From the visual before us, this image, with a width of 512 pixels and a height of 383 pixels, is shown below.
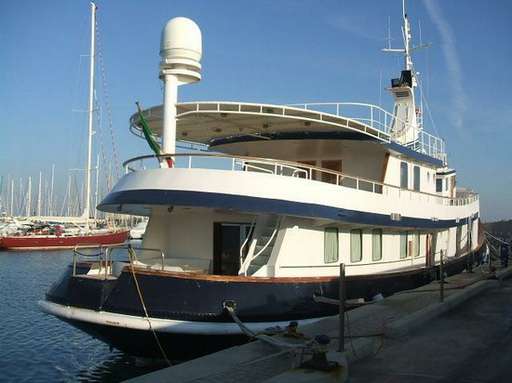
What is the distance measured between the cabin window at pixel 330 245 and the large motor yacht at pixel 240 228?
41 millimetres

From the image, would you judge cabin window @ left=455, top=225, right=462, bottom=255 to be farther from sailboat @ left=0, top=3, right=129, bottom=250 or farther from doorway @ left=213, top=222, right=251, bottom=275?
sailboat @ left=0, top=3, right=129, bottom=250

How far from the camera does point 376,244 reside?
14.0 m

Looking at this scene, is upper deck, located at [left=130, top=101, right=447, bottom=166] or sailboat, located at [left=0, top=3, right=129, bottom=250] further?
sailboat, located at [left=0, top=3, right=129, bottom=250]

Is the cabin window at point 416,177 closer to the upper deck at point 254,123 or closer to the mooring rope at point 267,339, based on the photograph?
the upper deck at point 254,123

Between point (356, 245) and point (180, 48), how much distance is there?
613 cm

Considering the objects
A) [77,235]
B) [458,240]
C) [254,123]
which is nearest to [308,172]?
[254,123]

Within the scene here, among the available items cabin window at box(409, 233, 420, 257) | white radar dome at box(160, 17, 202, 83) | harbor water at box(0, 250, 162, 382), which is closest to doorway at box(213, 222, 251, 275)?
harbor water at box(0, 250, 162, 382)

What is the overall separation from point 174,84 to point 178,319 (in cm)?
539

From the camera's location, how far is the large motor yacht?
9969 millimetres

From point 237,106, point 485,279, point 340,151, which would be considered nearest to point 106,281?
point 237,106

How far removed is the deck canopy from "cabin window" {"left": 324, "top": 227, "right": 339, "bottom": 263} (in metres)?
2.35

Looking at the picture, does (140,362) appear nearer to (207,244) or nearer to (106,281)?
(106,281)

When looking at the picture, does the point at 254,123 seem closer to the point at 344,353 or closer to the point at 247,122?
the point at 247,122

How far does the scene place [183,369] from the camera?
695cm
